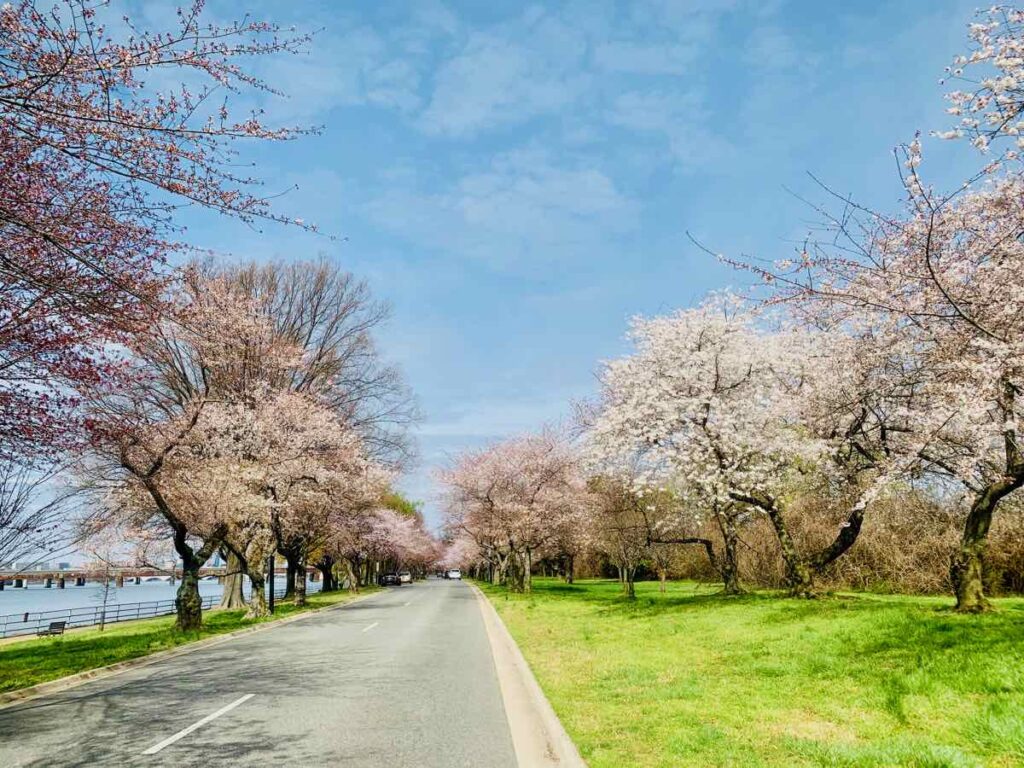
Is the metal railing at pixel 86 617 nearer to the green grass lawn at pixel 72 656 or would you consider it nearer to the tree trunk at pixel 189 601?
the green grass lawn at pixel 72 656

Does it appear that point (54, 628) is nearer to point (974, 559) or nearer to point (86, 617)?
point (86, 617)

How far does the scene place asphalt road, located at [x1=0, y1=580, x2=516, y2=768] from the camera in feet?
20.6

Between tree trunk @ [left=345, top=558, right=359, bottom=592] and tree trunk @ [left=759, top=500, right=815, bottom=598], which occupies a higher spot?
tree trunk @ [left=759, top=500, right=815, bottom=598]

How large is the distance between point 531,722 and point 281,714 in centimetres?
314

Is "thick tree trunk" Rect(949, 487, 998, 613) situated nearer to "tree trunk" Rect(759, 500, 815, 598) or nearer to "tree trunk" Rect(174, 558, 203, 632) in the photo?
"tree trunk" Rect(759, 500, 815, 598)

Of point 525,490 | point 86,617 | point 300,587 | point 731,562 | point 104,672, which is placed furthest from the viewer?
point 86,617

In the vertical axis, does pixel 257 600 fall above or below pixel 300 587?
above

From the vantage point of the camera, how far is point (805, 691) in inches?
330

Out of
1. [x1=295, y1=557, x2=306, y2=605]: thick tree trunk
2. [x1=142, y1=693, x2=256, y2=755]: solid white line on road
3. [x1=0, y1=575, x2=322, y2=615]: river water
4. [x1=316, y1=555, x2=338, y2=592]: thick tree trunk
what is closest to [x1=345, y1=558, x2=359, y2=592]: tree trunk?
[x1=316, y1=555, x2=338, y2=592]: thick tree trunk

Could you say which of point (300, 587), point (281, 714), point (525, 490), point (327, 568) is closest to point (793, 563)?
point (281, 714)

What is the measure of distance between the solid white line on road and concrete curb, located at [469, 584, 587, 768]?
361 cm

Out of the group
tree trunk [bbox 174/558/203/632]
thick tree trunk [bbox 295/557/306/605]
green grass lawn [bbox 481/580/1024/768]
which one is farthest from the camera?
thick tree trunk [bbox 295/557/306/605]

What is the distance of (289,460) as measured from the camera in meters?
26.4

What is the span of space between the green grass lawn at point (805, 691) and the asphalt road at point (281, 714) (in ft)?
4.51
